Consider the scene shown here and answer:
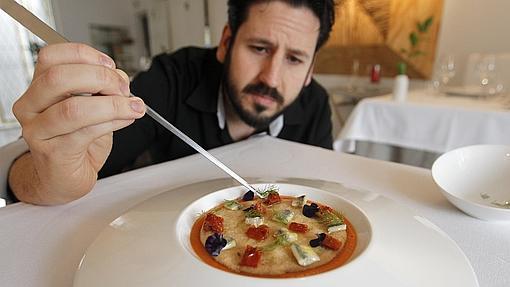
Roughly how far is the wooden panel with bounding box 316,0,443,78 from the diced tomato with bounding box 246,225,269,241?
2.45 metres

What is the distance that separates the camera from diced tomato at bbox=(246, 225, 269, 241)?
0.35 m

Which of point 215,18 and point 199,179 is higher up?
point 215,18

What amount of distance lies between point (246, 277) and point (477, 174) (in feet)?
1.47

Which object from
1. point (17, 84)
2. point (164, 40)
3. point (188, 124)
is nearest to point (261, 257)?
point (188, 124)

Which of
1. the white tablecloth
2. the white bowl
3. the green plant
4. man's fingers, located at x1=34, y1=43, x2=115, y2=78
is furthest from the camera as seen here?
the green plant

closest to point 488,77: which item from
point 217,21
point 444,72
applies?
point 444,72

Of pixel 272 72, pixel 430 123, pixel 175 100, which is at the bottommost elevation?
pixel 430 123

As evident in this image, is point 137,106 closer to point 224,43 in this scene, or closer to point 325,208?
point 325,208

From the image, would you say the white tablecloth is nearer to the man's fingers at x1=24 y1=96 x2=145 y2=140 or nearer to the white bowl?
the white bowl

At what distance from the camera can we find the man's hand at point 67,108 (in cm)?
36

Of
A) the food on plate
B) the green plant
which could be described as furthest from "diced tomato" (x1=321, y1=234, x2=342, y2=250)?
the green plant

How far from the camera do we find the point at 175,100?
1041 mm

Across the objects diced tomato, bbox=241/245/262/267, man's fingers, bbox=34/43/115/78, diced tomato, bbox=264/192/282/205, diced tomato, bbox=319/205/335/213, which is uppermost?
man's fingers, bbox=34/43/115/78

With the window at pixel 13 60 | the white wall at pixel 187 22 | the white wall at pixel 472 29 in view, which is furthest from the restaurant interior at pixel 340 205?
the white wall at pixel 187 22
